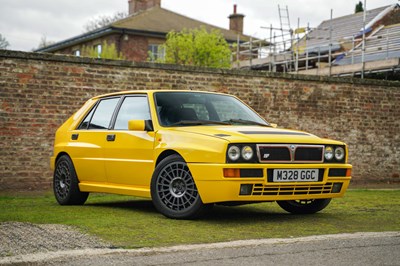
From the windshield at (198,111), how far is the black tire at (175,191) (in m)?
0.70

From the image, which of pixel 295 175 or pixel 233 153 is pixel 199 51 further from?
pixel 233 153

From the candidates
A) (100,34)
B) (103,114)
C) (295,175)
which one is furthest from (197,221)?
(100,34)

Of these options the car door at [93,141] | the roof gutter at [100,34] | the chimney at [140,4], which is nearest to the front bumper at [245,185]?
the car door at [93,141]

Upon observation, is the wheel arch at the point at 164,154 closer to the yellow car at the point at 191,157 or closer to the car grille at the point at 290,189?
the yellow car at the point at 191,157

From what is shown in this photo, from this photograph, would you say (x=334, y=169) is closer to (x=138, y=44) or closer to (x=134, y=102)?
(x=134, y=102)

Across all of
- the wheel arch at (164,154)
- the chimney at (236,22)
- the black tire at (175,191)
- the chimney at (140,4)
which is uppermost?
the chimney at (140,4)

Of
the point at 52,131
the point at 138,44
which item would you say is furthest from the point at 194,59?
the point at 52,131

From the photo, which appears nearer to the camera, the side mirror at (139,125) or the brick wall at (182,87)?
the side mirror at (139,125)

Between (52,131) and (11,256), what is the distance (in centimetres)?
827

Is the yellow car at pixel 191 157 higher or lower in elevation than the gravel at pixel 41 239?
higher

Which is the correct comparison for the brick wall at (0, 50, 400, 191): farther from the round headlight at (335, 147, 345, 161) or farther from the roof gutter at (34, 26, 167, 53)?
the roof gutter at (34, 26, 167, 53)

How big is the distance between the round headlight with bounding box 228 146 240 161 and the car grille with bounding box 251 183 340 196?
0.36 m

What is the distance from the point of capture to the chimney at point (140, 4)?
57.1 metres

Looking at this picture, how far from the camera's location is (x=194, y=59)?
133 ft
